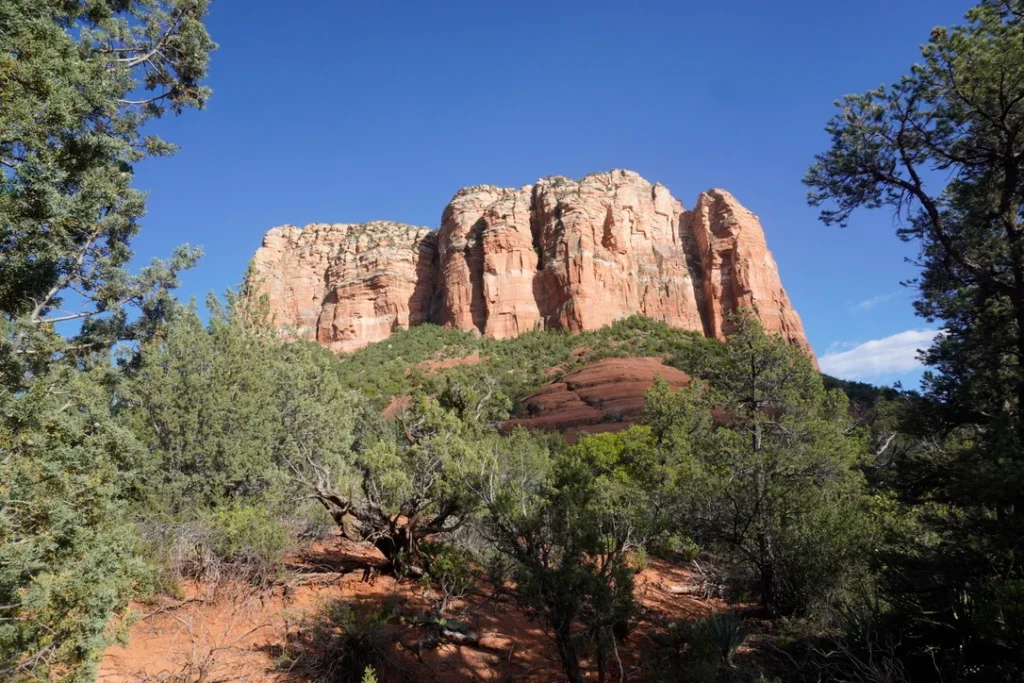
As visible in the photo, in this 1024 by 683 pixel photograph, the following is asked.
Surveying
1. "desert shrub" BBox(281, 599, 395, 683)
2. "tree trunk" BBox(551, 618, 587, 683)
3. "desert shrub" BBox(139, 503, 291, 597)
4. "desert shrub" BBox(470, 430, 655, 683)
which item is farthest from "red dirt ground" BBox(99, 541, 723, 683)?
"tree trunk" BBox(551, 618, 587, 683)

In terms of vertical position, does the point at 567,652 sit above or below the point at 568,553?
below

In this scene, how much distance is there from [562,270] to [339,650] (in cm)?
5348

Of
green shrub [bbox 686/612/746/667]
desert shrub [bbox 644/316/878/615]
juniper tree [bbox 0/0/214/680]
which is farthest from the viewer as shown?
desert shrub [bbox 644/316/878/615]

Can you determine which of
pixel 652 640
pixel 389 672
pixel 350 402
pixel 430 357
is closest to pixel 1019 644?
pixel 652 640

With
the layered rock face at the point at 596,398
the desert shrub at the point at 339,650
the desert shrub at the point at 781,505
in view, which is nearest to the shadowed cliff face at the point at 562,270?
the layered rock face at the point at 596,398

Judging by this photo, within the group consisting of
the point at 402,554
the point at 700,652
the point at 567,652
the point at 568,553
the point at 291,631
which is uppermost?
the point at 568,553

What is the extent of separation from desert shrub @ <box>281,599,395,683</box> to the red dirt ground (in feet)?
0.53

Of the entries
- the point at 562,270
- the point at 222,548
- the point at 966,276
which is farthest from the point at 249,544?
the point at 562,270

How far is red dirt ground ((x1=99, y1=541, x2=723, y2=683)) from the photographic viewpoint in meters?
5.51

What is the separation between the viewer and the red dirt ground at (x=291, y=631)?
5512 millimetres

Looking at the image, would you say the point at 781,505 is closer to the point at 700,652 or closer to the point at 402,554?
the point at 700,652

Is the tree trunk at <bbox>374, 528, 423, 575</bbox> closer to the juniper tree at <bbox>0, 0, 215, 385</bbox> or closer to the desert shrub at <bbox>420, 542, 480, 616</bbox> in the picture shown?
the desert shrub at <bbox>420, 542, 480, 616</bbox>

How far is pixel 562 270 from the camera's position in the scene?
57406 mm

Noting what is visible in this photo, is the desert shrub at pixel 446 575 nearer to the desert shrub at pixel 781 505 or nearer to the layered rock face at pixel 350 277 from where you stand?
the desert shrub at pixel 781 505
